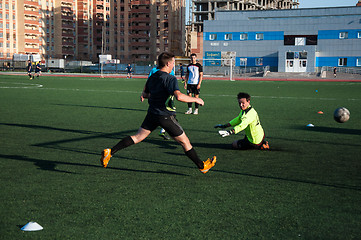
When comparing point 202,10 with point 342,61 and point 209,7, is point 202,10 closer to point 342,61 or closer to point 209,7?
point 209,7

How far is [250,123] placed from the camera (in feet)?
27.5

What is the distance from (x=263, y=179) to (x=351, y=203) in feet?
4.65

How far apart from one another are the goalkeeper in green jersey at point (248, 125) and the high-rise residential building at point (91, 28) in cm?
12533

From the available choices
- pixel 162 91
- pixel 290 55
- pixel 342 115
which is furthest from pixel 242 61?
pixel 162 91

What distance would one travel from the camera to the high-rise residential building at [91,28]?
412 ft

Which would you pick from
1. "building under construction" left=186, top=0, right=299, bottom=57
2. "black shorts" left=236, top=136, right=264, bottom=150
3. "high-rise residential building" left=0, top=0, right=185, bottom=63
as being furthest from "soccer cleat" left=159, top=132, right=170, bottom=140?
"high-rise residential building" left=0, top=0, right=185, bottom=63

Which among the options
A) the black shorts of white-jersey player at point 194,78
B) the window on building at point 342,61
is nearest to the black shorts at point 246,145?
the black shorts of white-jersey player at point 194,78

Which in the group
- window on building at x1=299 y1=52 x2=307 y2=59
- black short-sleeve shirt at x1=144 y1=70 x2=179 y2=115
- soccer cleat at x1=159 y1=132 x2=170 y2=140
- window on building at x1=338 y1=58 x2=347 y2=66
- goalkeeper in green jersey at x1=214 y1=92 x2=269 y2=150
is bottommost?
soccer cleat at x1=159 y1=132 x2=170 y2=140

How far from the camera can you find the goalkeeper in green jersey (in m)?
7.97

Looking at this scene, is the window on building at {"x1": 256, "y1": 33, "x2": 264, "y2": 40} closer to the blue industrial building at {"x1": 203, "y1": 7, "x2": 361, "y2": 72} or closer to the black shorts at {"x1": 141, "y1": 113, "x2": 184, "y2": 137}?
the blue industrial building at {"x1": 203, "y1": 7, "x2": 361, "y2": 72}

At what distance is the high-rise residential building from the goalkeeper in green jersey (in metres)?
125

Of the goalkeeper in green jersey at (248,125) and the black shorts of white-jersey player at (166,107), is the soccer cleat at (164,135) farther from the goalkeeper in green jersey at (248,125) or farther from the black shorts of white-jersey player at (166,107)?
the black shorts of white-jersey player at (166,107)

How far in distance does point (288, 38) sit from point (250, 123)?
75.6m

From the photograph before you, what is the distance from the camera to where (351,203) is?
5.30 meters
